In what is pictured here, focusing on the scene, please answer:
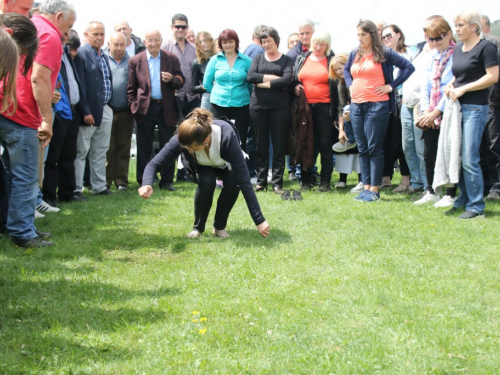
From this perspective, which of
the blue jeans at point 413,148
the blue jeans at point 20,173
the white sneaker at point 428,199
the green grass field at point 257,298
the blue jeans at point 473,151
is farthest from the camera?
the blue jeans at point 413,148

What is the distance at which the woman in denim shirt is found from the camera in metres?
9.11

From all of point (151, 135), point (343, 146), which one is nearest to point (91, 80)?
point (151, 135)

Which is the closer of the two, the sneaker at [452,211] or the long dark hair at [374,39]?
the sneaker at [452,211]

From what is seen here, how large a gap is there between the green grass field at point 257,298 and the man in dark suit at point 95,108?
209 cm

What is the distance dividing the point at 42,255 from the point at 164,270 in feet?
3.99

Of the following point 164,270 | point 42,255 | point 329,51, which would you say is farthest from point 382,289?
point 329,51

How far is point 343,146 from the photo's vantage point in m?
9.42

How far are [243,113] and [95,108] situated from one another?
7.27 ft

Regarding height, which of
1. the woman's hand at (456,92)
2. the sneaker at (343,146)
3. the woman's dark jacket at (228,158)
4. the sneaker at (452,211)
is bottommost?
the sneaker at (452,211)

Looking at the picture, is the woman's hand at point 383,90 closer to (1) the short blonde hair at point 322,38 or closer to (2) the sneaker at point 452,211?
(1) the short blonde hair at point 322,38

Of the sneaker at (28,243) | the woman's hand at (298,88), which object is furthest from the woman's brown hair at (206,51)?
the sneaker at (28,243)

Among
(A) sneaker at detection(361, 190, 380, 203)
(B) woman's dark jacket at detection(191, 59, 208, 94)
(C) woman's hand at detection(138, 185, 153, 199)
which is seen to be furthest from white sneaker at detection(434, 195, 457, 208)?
(B) woman's dark jacket at detection(191, 59, 208, 94)

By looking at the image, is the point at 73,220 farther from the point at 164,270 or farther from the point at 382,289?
the point at 382,289

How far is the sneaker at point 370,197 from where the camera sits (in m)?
8.20
